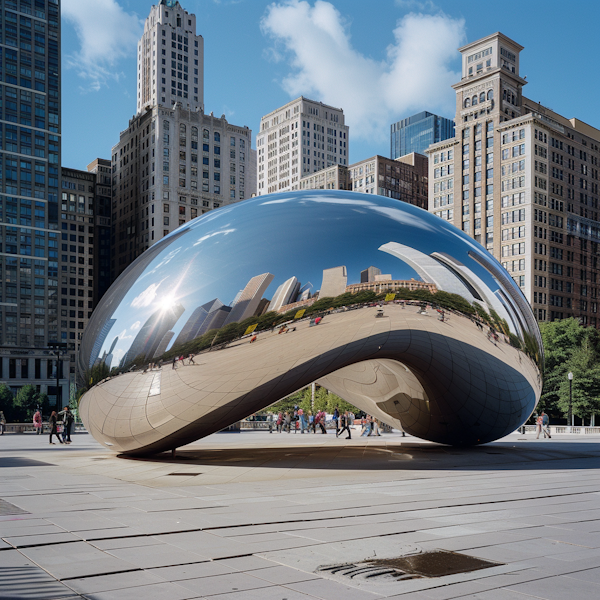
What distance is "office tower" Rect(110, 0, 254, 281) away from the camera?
129 m

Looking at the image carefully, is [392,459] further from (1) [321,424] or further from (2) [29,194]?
(2) [29,194]

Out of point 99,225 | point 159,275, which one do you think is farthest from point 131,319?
A: point 99,225

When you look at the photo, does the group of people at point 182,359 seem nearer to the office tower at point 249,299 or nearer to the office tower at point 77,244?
the office tower at point 249,299

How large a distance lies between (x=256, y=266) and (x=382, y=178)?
6121 inches

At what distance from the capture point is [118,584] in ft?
18.5

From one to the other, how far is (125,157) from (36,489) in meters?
141

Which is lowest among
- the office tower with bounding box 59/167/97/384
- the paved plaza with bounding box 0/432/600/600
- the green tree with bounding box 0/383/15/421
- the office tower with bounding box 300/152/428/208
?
the green tree with bounding box 0/383/15/421

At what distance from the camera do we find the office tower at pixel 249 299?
12500 millimetres

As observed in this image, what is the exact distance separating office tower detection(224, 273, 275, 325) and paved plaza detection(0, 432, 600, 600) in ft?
9.46

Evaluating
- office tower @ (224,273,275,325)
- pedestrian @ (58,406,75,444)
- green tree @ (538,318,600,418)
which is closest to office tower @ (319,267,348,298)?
office tower @ (224,273,275,325)

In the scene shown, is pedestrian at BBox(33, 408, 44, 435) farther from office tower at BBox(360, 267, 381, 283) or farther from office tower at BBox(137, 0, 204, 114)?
office tower at BBox(137, 0, 204, 114)

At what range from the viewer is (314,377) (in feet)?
45.9

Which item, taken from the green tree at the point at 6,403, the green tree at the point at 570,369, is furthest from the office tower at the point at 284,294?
the green tree at the point at 6,403

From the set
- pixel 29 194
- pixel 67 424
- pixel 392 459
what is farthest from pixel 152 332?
pixel 29 194
